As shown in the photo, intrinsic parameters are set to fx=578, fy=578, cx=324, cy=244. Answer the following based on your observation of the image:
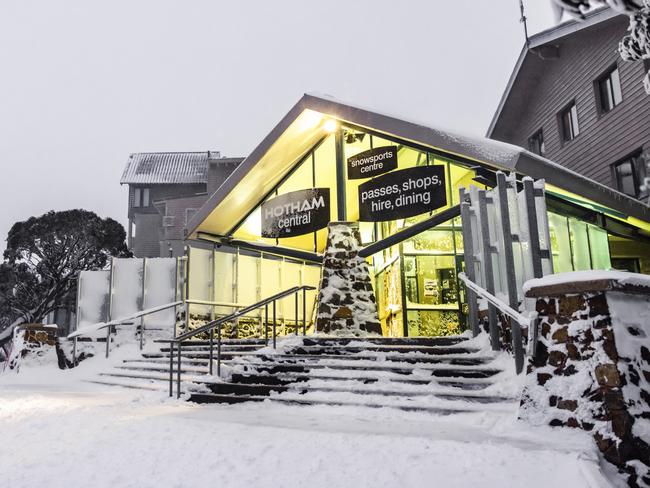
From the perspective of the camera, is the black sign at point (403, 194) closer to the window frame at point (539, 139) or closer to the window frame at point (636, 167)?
the window frame at point (636, 167)

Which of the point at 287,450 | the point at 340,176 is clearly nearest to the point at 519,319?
the point at 287,450

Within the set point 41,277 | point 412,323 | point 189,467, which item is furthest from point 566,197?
point 41,277

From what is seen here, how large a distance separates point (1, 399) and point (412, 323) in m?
8.15

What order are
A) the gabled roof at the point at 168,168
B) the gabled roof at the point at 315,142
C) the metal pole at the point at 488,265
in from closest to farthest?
the metal pole at the point at 488,265 < the gabled roof at the point at 315,142 < the gabled roof at the point at 168,168

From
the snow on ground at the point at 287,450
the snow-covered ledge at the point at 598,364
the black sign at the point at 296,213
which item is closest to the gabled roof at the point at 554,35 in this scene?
the black sign at the point at 296,213

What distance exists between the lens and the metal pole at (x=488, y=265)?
829 centimetres

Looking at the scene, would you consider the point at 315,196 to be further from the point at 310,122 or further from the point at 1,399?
the point at 1,399

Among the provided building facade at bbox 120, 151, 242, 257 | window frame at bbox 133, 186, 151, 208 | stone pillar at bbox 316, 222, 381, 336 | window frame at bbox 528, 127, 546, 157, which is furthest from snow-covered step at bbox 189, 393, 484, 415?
window frame at bbox 133, 186, 151, 208

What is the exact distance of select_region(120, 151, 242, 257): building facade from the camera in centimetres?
3136

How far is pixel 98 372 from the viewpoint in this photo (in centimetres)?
1135

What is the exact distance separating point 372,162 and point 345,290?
3020mm

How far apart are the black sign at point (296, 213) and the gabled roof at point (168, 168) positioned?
901 inches

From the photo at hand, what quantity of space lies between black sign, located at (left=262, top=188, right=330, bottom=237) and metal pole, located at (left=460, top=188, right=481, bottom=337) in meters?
4.23

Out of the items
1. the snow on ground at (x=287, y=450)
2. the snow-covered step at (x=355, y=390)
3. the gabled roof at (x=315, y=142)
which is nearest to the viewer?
the snow on ground at (x=287, y=450)
